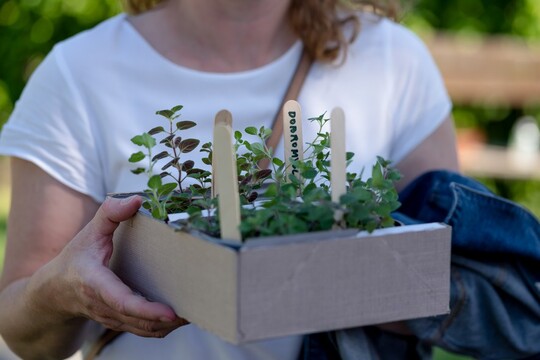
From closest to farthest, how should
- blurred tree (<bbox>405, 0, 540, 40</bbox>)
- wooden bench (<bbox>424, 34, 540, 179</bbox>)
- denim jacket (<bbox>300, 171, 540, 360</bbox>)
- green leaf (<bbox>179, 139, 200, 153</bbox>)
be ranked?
green leaf (<bbox>179, 139, 200, 153</bbox>) < denim jacket (<bbox>300, 171, 540, 360</bbox>) < wooden bench (<bbox>424, 34, 540, 179</bbox>) < blurred tree (<bbox>405, 0, 540, 40</bbox>)

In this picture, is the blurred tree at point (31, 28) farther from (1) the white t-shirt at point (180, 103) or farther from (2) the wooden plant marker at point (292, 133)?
(2) the wooden plant marker at point (292, 133)

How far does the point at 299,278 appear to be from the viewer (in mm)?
1214

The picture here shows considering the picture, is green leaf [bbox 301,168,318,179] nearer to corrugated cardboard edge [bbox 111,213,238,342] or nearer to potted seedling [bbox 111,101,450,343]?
potted seedling [bbox 111,101,450,343]

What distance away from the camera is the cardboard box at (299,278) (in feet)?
3.88

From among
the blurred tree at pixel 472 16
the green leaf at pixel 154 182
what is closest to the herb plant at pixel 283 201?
the green leaf at pixel 154 182

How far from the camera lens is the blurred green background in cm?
599

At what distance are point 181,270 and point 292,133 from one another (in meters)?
0.31

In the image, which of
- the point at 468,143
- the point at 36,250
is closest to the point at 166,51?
Result: the point at 36,250

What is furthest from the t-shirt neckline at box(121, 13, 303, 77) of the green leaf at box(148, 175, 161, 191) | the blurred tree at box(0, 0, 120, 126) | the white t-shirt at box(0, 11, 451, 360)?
the blurred tree at box(0, 0, 120, 126)

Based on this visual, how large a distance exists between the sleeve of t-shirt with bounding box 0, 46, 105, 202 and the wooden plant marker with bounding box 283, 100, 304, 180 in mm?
610

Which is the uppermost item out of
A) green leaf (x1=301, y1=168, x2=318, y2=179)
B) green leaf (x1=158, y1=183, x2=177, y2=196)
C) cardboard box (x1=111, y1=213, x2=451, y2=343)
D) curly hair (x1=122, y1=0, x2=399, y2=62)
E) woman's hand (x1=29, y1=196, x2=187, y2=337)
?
curly hair (x1=122, y1=0, x2=399, y2=62)

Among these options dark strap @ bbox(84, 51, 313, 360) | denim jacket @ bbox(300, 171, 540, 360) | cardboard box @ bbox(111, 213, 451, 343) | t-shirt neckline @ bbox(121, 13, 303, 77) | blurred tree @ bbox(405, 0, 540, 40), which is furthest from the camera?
blurred tree @ bbox(405, 0, 540, 40)

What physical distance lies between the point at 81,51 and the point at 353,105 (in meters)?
0.61

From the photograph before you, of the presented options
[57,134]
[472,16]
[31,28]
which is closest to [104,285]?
[57,134]
